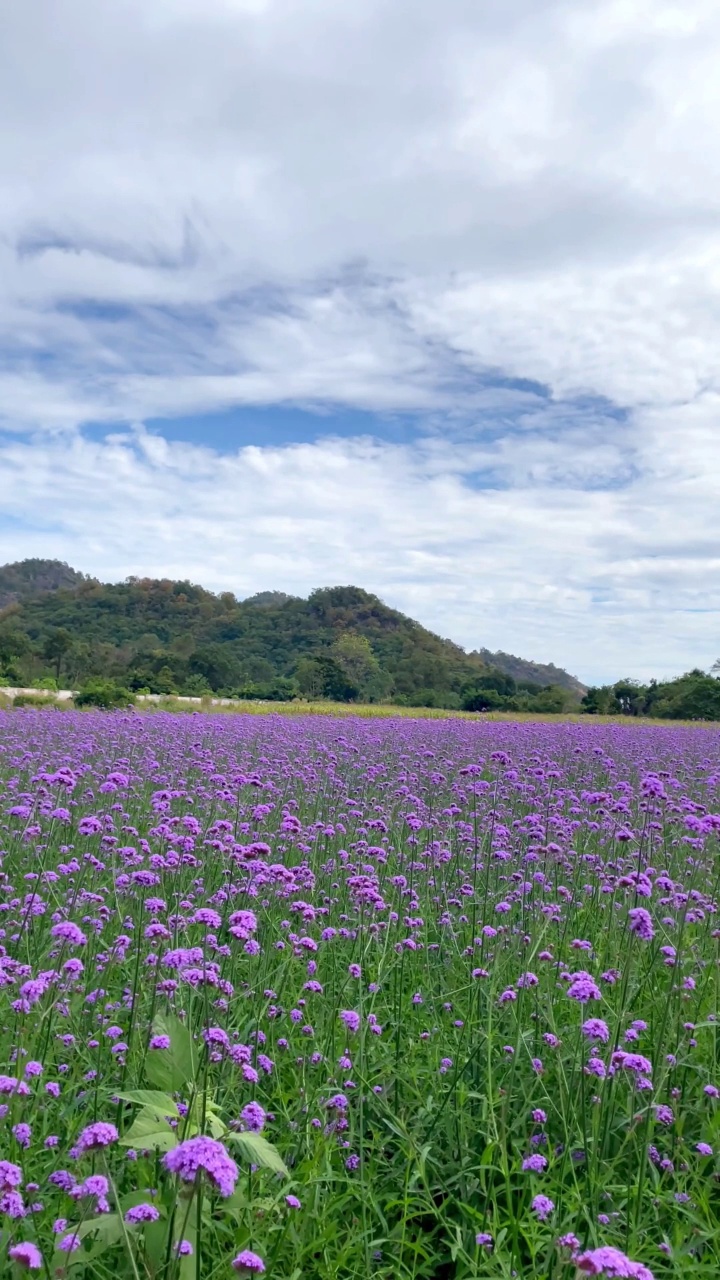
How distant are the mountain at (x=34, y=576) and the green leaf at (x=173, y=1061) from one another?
9036 cm

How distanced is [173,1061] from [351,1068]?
103 centimetres

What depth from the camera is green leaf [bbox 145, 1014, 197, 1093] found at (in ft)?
6.85

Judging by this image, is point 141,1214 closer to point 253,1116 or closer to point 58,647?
point 253,1116

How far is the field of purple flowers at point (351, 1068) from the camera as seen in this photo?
2.04 meters

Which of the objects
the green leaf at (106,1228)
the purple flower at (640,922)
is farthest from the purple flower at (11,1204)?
the purple flower at (640,922)

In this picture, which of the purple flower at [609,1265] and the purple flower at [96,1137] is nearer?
the purple flower at [609,1265]

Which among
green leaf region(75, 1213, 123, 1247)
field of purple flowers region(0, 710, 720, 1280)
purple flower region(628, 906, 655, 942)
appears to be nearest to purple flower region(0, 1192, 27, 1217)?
field of purple flowers region(0, 710, 720, 1280)

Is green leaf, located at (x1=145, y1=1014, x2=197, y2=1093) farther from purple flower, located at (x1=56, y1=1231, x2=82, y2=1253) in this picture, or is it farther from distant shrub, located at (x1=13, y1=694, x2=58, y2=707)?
distant shrub, located at (x1=13, y1=694, x2=58, y2=707)

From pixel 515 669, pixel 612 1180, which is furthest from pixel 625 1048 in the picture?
pixel 515 669

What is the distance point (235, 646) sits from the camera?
55.5m

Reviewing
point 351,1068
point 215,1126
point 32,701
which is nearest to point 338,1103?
point 351,1068

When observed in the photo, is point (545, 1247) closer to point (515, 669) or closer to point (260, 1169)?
point (260, 1169)

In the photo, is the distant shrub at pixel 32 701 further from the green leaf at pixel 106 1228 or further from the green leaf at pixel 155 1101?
the green leaf at pixel 106 1228

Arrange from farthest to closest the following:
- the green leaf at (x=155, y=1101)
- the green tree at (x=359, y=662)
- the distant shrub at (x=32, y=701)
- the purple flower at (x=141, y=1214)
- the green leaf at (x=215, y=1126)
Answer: the green tree at (x=359, y=662), the distant shrub at (x=32, y=701), the green leaf at (x=215, y=1126), the green leaf at (x=155, y=1101), the purple flower at (x=141, y=1214)
